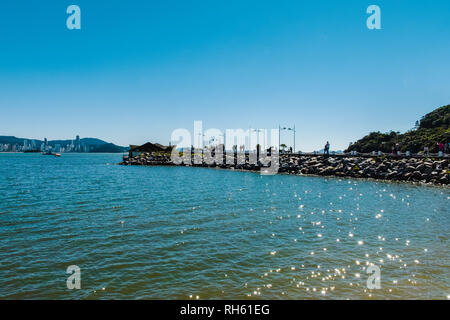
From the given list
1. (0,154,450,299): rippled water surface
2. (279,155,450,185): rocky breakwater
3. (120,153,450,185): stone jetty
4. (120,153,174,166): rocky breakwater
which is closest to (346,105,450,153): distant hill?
(120,153,450,185): stone jetty

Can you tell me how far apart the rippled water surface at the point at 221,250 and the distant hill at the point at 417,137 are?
54.3 m

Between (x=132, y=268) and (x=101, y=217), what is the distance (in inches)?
346

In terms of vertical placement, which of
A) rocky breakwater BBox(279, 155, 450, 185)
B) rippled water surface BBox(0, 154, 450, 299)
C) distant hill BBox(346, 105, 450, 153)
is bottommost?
rippled water surface BBox(0, 154, 450, 299)

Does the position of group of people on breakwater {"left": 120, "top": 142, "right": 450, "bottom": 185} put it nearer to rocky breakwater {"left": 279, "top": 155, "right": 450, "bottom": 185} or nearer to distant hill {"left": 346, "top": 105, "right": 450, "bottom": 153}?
rocky breakwater {"left": 279, "top": 155, "right": 450, "bottom": 185}

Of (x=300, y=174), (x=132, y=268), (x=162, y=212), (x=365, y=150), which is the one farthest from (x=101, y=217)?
(x=365, y=150)

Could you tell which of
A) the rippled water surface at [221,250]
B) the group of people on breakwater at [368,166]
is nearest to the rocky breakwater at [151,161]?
the group of people on breakwater at [368,166]

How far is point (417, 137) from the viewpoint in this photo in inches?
2936

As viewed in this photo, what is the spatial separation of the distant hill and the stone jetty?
18.5 m

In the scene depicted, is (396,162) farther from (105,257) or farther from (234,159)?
(105,257)

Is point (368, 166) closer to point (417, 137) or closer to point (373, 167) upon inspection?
point (373, 167)

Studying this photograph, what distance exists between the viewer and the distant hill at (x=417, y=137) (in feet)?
217

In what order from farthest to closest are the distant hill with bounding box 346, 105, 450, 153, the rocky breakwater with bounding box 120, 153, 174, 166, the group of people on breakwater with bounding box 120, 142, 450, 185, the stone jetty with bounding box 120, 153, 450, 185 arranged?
the rocky breakwater with bounding box 120, 153, 174, 166 → the distant hill with bounding box 346, 105, 450, 153 → the group of people on breakwater with bounding box 120, 142, 450, 185 → the stone jetty with bounding box 120, 153, 450, 185

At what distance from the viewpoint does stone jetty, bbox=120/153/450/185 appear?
41.1 meters

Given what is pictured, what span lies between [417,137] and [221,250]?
272ft
